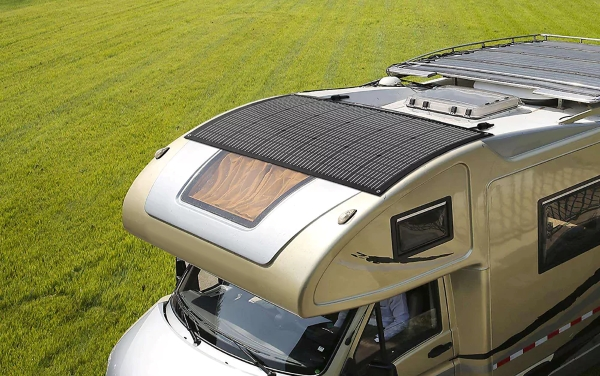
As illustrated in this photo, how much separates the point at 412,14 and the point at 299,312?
917 inches

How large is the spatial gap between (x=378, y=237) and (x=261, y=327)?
1.15 meters

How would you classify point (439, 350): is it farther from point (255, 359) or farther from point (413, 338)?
point (255, 359)

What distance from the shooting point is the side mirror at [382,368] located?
456 cm

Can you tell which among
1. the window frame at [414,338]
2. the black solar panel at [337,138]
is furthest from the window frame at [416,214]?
the window frame at [414,338]

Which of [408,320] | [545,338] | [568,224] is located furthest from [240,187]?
[545,338]

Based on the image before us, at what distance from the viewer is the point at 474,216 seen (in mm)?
5020

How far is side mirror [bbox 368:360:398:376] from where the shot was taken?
15.0ft

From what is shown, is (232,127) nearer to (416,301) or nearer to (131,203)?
(131,203)

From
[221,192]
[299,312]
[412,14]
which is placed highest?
[221,192]

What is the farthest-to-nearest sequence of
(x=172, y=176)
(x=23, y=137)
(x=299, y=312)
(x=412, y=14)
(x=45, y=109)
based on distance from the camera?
(x=412, y=14) → (x=45, y=109) → (x=23, y=137) → (x=172, y=176) → (x=299, y=312)

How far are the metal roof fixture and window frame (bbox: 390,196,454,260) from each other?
1.96 meters

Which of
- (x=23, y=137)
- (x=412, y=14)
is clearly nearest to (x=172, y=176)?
(x=23, y=137)

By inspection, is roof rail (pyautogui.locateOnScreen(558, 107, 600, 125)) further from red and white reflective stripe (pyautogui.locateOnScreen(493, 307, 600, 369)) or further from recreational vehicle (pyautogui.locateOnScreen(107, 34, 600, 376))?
red and white reflective stripe (pyautogui.locateOnScreen(493, 307, 600, 369))

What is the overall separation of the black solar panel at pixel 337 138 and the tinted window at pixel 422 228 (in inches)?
10.6
